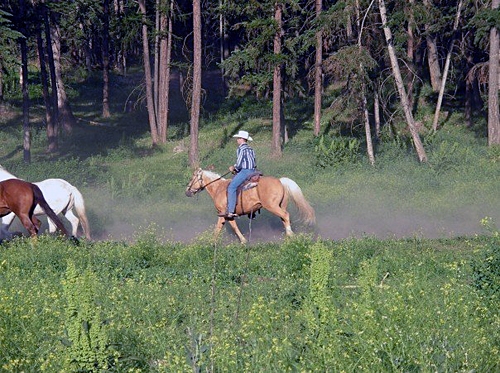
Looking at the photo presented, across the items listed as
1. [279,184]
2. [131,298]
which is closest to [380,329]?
[131,298]

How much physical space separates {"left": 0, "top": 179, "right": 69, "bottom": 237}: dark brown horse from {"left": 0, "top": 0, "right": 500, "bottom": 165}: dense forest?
10.9m

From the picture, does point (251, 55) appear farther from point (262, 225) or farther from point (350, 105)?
point (262, 225)

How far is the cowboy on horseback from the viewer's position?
20.3 meters

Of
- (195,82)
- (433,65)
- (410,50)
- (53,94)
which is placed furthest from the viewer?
(433,65)

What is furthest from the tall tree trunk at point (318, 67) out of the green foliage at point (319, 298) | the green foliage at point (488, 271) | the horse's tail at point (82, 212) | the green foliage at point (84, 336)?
the green foliage at point (84, 336)

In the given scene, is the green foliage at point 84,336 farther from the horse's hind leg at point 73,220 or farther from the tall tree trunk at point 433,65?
the tall tree trunk at point 433,65

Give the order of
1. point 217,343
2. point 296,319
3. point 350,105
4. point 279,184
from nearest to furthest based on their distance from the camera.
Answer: point 217,343 → point 296,319 → point 279,184 → point 350,105

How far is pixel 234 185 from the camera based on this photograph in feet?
68.6

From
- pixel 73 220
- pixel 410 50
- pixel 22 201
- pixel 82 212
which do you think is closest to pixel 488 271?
pixel 22 201

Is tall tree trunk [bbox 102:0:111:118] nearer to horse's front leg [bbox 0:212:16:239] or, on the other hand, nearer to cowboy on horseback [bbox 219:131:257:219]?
horse's front leg [bbox 0:212:16:239]

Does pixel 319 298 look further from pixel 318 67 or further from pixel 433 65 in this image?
pixel 433 65

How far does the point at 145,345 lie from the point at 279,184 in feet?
38.7

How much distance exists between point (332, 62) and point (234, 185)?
1288cm

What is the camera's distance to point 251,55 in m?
37.2
